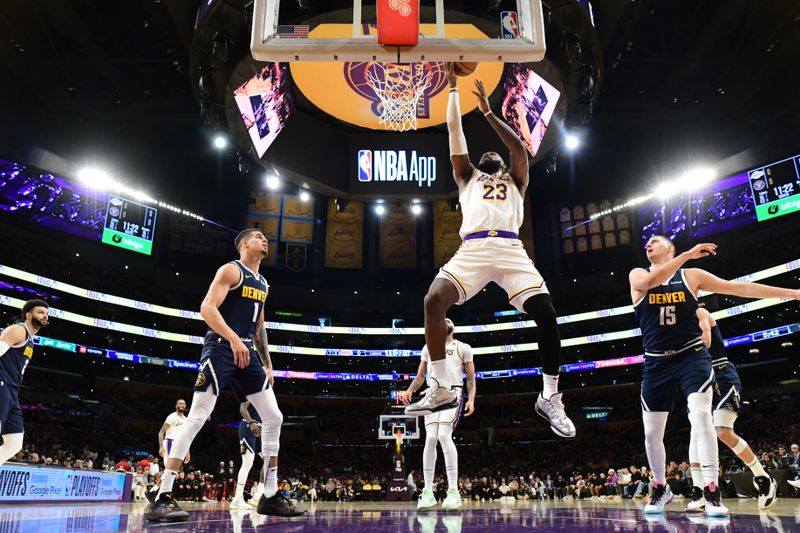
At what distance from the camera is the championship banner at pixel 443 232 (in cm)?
3522

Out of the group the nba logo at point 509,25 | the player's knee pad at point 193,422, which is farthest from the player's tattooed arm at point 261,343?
the nba logo at point 509,25

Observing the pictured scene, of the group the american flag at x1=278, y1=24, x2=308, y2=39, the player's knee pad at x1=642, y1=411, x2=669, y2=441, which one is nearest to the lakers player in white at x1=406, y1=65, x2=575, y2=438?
the player's knee pad at x1=642, y1=411, x2=669, y2=441

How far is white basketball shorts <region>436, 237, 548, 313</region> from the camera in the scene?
14.8 ft

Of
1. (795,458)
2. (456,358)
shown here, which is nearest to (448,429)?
(456,358)

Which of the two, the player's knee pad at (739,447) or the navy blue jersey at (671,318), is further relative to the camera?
the player's knee pad at (739,447)

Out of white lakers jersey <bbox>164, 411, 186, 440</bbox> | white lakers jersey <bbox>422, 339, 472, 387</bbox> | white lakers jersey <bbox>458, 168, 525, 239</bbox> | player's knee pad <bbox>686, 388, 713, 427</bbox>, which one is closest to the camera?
white lakers jersey <bbox>458, 168, 525, 239</bbox>

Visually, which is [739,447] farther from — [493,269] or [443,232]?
[443,232]

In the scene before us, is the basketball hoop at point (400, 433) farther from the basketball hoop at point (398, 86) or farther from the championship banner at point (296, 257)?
the championship banner at point (296, 257)

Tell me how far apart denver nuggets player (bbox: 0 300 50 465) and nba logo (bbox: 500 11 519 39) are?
19.1ft

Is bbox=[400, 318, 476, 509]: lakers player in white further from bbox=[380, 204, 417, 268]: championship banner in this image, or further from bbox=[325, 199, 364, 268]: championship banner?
bbox=[380, 204, 417, 268]: championship banner

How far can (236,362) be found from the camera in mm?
5188

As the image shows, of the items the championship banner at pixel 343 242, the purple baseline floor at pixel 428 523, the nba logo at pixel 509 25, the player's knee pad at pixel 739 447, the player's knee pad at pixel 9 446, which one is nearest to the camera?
the purple baseline floor at pixel 428 523

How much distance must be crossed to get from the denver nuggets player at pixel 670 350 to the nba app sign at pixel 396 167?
39.5 feet

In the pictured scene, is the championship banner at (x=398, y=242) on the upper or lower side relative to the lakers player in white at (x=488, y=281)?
upper
